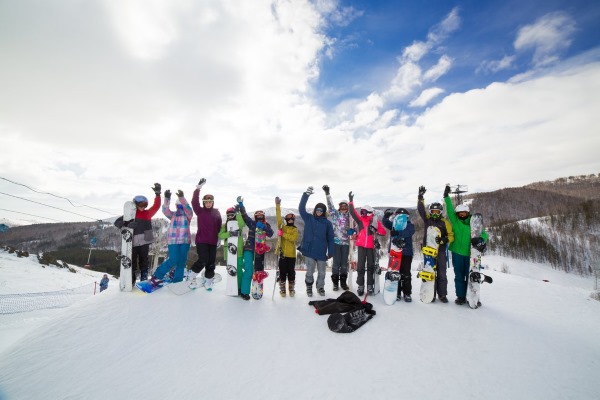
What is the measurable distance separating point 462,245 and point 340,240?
279cm

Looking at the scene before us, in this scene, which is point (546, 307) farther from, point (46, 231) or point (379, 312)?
point (46, 231)

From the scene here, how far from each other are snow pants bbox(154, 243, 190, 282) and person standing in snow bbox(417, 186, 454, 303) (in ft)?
19.6

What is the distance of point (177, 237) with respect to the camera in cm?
651

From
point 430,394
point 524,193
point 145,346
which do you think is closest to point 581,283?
point 430,394

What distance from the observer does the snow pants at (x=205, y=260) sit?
6496 mm

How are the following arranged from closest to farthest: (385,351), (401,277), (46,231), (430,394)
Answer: (430,394) → (385,351) → (401,277) → (46,231)

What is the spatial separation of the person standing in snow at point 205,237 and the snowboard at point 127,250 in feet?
4.86

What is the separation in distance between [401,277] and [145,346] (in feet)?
17.8

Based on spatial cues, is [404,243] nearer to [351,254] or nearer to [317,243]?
[351,254]

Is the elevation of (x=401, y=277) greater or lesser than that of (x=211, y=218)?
lesser

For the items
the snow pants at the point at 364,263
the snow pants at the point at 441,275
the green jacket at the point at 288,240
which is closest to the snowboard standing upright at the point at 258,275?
the green jacket at the point at 288,240

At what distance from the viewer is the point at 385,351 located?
4246 millimetres

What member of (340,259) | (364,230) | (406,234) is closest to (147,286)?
(340,259)

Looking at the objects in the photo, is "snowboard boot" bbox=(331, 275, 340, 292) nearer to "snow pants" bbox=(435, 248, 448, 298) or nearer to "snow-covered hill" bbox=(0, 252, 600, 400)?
"snow-covered hill" bbox=(0, 252, 600, 400)
